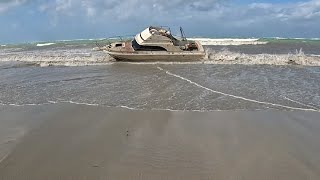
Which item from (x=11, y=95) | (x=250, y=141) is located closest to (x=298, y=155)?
(x=250, y=141)

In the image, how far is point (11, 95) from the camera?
1318cm

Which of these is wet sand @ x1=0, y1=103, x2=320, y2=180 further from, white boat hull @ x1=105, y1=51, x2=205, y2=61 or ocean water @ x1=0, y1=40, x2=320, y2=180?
white boat hull @ x1=105, y1=51, x2=205, y2=61

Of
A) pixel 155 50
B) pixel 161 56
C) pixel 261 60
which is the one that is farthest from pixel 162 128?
pixel 261 60

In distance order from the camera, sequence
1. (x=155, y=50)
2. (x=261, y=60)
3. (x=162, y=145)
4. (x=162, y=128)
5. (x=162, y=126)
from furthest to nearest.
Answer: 1. (x=155, y=50)
2. (x=261, y=60)
3. (x=162, y=126)
4. (x=162, y=128)
5. (x=162, y=145)

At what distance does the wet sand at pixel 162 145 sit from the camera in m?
6.38

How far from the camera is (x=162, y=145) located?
7.69m

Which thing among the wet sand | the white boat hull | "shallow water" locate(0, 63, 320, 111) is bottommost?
the wet sand

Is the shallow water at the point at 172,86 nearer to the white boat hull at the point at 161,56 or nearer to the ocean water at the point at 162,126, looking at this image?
the ocean water at the point at 162,126

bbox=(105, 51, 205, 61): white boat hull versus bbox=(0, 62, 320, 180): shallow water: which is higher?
bbox=(105, 51, 205, 61): white boat hull

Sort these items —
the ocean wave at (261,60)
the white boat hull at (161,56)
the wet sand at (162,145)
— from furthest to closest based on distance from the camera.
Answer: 1. the white boat hull at (161,56)
2. the ocean wave at (261,60)
3. the wet sand at (162,145)

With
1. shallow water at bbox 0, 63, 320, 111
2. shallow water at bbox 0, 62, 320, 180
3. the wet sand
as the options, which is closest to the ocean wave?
shallow water at bbox 0, 63, 320, 111

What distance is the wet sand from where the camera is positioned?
6383 millimetres

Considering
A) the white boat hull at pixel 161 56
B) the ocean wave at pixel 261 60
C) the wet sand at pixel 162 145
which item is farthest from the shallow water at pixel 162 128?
the white boat hull at pixel 161 56

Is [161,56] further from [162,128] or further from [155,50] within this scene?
[162,128]
